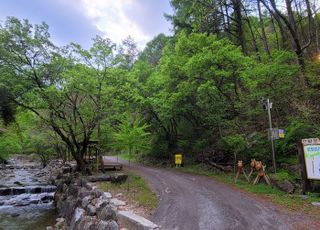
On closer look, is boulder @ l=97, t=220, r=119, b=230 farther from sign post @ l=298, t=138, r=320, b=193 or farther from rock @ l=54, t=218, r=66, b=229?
sign post @ l=298, t=138, r=320, b=193

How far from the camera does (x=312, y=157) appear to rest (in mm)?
6664

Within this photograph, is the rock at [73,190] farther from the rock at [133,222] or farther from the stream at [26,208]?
the rock at [133,222]

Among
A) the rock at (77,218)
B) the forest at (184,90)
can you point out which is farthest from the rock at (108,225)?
the forest at (184,90)

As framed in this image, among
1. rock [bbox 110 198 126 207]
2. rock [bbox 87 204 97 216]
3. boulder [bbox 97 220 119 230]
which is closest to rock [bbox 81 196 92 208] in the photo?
rock [bbox 87 204 97 216]

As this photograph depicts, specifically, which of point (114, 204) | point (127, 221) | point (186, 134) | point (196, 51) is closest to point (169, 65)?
point (196, 51)

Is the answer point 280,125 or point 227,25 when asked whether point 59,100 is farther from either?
point 227,25

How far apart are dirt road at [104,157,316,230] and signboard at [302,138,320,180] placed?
166 centimetres

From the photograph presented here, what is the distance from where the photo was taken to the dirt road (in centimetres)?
489

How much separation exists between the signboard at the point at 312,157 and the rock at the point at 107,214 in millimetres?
5685

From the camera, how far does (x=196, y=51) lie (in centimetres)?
1327

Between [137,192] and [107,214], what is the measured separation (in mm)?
2286

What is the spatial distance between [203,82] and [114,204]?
331 inches

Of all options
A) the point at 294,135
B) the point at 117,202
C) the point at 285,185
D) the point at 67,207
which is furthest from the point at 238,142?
the point at 67,207

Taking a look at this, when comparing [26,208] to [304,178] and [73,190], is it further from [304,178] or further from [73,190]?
[304,178]
